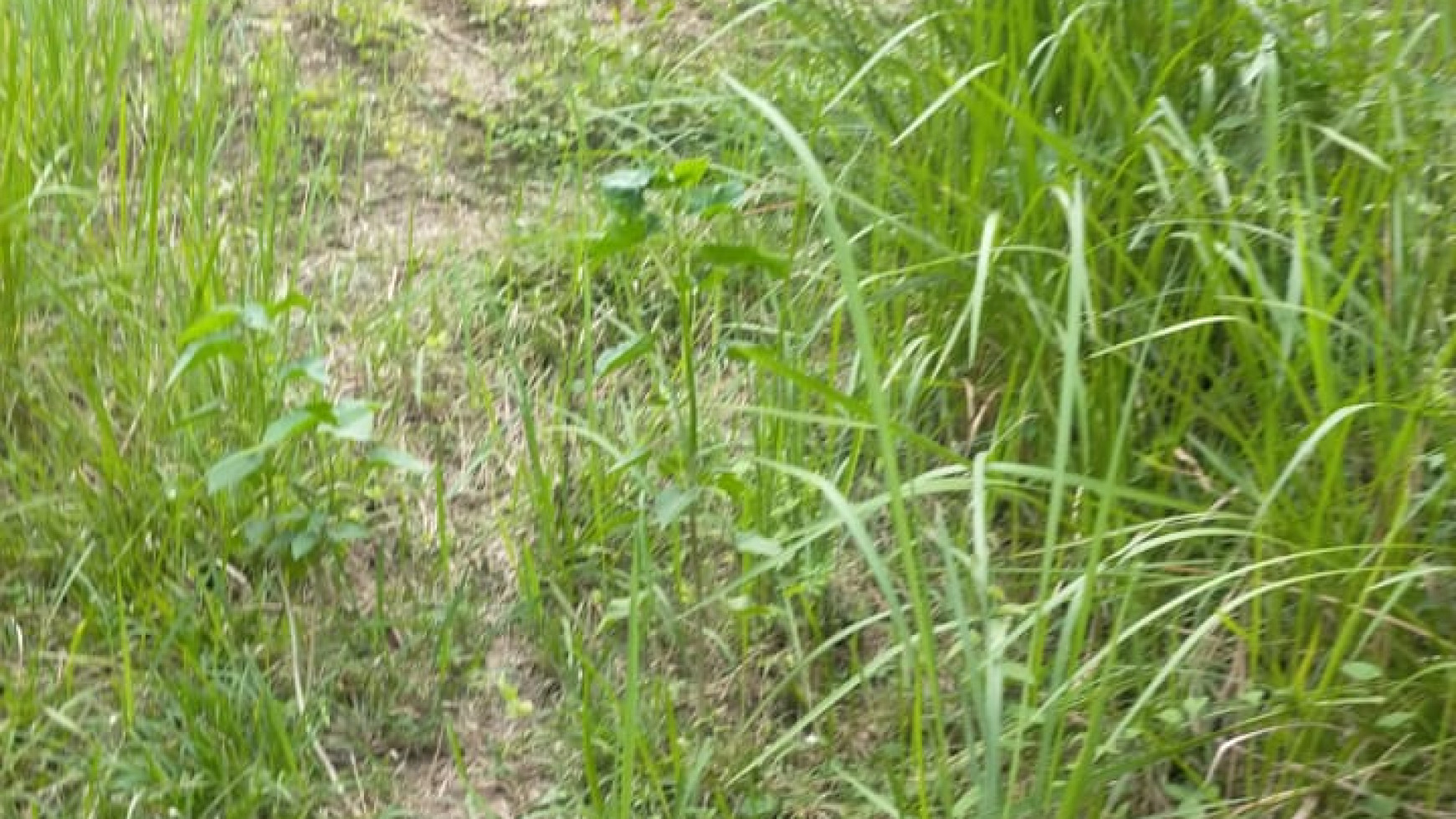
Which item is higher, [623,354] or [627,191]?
[627,191]

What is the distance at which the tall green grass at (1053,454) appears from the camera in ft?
6.06

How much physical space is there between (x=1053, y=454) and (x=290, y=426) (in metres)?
0.99

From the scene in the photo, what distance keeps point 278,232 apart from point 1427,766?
6.45ft

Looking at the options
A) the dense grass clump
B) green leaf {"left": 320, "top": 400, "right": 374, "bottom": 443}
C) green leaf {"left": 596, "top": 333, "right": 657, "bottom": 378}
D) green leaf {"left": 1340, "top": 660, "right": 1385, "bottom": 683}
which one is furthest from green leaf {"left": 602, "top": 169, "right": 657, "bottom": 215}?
green leaf {"left": 1340, "top": 660, "right": 1385, "bottom": 683}

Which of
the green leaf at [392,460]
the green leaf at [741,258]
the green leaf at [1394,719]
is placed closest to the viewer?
the green leaf at [1394,719]

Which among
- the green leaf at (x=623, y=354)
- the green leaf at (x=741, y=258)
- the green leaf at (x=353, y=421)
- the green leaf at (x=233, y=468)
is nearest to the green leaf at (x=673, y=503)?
the green leaf at (x=623, y=354)

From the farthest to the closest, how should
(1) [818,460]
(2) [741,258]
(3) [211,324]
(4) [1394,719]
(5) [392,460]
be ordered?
(1) [818,460] < (5) [392,460] < (3) [211,324] < (2) [741,258] < (4) [1394,719]

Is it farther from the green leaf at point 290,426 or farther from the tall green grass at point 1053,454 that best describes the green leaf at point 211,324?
the tall green grass at point 1053,454

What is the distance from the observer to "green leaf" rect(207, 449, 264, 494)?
2092mm

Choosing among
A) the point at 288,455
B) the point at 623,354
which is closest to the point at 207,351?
the point at 288,455

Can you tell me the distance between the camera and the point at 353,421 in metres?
2.15

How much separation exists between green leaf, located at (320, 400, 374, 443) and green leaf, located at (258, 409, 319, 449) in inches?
1.2

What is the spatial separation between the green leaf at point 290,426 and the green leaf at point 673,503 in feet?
1.49

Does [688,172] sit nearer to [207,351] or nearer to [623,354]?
[623,354]
